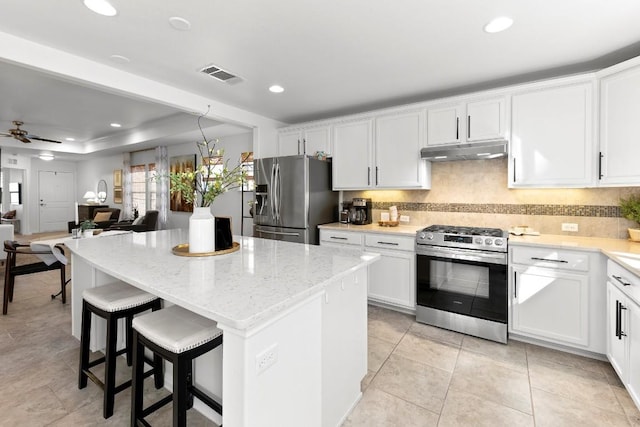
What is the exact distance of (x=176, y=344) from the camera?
1278 mm

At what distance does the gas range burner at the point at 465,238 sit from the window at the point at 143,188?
670 centimetres

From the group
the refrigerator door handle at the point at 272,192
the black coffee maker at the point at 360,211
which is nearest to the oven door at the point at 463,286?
the black coffee maker at the point at 360,211

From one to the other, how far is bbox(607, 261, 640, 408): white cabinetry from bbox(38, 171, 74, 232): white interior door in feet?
43.1

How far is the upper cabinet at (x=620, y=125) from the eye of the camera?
2281mm

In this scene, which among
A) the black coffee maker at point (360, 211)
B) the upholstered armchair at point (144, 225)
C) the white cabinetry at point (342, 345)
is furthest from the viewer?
the upholstered armchair at point (144, 225)

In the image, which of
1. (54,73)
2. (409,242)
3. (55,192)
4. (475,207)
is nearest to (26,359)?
(54,73)

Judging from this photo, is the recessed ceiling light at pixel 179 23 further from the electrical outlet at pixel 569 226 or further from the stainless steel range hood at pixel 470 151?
the electrical outlet at pixel 569 226

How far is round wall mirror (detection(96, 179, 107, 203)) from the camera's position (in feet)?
28.9

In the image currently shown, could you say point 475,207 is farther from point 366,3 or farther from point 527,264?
point 366,3

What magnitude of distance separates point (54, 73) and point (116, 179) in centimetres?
676

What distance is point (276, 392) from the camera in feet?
3.74

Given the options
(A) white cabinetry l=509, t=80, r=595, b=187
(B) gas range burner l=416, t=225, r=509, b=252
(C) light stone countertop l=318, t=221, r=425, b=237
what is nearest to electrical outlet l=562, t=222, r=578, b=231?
(A) white cabinetry l=509, t=80, r=595, b=187

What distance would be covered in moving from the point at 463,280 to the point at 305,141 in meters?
2.71

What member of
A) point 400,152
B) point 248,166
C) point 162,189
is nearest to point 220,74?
point 400,152
